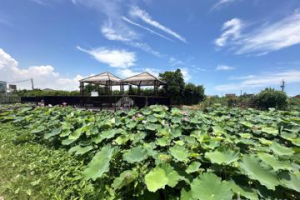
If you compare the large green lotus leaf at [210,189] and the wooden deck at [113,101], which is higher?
the wooden deck at [113,101]

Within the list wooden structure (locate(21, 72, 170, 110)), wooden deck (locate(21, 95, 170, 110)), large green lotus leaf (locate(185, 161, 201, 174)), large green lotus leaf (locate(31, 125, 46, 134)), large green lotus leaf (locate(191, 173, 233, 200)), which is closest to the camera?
large green lotus leaf (locate(191, 173, 233, 200))

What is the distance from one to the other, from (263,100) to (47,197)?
12934 mm

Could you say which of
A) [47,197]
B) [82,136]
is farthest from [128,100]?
[47,197]

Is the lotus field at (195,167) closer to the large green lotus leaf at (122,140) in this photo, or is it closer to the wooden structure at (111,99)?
the large green lotus leaf at (122,140)

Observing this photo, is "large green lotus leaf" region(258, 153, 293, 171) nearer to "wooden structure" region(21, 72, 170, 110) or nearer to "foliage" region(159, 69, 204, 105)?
"wooden structure" region(21, 72, 170, 110)

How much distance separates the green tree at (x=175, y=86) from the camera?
17.3 meters

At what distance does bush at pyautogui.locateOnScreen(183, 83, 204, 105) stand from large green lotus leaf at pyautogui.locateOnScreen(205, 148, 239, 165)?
16470 millimetres

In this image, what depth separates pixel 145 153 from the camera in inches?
66.7

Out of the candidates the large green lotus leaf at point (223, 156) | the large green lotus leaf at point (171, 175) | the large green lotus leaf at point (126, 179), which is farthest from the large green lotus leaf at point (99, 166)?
the large green lotus leaf at point (223, 156)

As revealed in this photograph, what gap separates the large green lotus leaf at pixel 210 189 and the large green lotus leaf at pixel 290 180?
424 mm

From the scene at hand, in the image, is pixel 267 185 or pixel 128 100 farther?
pixel 128 100

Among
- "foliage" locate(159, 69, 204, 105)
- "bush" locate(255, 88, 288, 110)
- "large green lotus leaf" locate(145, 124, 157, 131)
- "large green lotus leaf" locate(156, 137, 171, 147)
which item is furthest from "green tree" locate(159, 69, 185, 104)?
"large green lotus leaf" locate(156, 137, 171, 147)

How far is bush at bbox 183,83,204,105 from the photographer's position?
17766 millimetres

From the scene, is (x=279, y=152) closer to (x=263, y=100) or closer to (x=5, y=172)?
(x=5, y=172)
